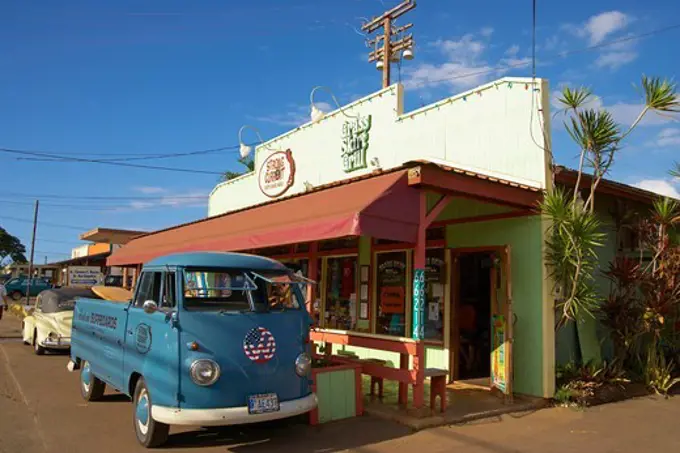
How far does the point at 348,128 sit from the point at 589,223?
6.76 metres

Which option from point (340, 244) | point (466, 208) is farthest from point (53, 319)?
point (466, 208)

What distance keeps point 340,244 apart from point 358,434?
234 inches

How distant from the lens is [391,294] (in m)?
10.8

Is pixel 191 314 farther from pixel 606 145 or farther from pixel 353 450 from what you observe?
pixel 606 145

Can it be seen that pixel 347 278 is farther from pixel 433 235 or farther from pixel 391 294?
pixel 433 235

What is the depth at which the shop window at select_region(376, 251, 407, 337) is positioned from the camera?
416 inches

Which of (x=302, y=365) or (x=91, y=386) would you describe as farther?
(x=91, y=386)

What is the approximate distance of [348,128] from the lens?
13.6 meters

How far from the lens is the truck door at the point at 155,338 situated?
574 cm

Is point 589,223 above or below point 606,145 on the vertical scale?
below

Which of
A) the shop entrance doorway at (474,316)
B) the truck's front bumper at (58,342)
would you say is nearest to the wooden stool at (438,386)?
the shop entrance doorway at (474,316)

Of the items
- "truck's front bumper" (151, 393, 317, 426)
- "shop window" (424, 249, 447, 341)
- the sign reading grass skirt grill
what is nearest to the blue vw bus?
"truck's front bumper" (151, 393, 317, 426)

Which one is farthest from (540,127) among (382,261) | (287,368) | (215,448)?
(215,448)

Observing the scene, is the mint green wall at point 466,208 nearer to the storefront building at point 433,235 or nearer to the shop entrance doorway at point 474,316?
the storefront building at point 433,235
